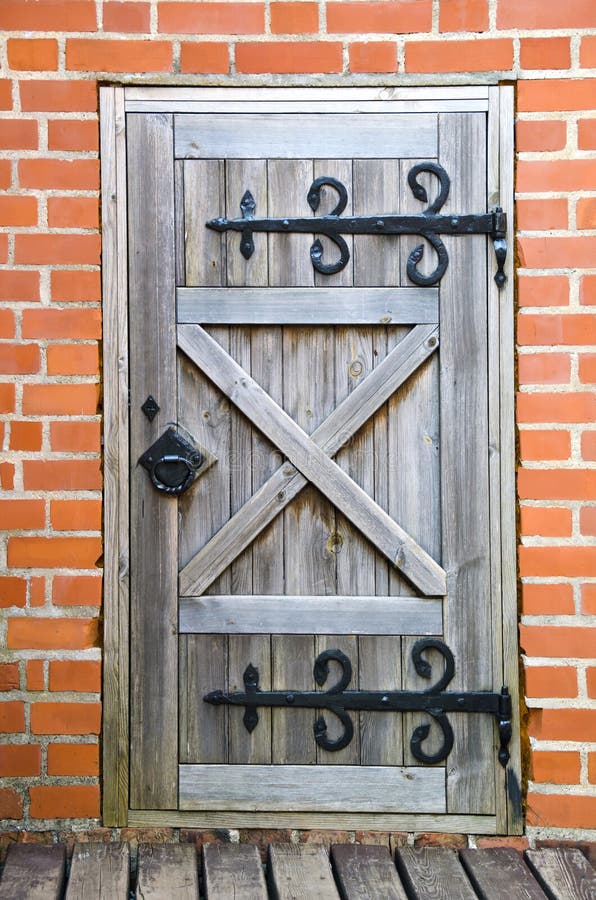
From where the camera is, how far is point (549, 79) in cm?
223

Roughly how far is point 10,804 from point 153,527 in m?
0.86

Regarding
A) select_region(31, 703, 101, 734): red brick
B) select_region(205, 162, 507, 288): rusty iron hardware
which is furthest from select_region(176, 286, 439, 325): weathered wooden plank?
select_region(31, 703, 101, 734): red brick

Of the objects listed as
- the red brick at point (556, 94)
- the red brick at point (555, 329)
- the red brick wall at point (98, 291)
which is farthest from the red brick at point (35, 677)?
the red brick at point (556, 94)

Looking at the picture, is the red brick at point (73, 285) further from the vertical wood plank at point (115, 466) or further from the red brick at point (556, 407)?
the red brick at point (556, 407)

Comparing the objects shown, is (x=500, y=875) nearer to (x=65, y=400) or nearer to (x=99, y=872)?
(x=99, y=872)

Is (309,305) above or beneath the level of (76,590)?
above

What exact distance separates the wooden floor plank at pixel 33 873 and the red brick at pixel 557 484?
1581mm

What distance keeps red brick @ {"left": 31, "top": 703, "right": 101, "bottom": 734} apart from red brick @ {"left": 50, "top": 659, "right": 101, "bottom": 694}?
0.15 ft

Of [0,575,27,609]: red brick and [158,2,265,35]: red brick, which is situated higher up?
[158,2,265,35]: red brick

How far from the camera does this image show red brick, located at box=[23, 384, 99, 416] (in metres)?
2.26

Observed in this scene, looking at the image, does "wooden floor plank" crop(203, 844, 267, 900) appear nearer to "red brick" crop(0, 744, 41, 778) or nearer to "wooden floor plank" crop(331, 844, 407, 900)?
"wooden floor plank" crop(331, 844, 407, 900)

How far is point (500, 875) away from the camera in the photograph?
84.0 inches

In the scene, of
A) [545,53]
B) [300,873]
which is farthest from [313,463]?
[545,53]

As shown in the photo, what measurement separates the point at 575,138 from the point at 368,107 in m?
0.57
